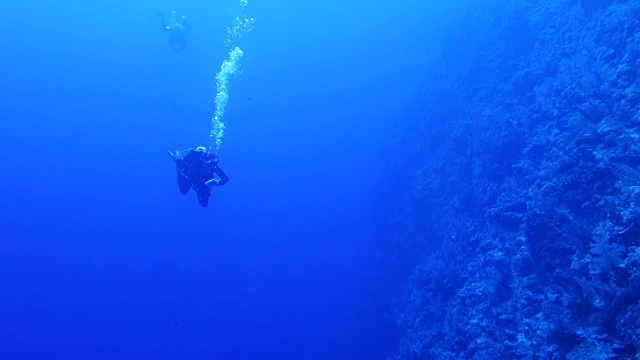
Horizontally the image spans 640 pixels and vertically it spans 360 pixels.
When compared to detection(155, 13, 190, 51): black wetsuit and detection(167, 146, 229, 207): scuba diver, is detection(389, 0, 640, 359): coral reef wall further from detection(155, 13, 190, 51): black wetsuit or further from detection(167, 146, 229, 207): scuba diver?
detection(155, 13, 190, 51): black wetsuit

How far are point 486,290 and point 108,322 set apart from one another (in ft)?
81.6

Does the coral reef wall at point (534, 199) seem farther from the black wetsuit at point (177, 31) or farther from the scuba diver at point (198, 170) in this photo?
the black wetsuit at point (177, 31)

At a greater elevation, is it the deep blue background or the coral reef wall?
the deep blue background

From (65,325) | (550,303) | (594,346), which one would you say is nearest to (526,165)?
(550,303)

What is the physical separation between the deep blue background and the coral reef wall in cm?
440

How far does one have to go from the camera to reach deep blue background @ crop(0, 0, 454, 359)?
69.6 ft

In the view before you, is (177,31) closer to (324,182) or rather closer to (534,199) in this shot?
(324,182)

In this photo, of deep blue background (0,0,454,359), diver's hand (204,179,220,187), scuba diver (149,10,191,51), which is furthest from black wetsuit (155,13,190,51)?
diver's hand (204,179,220,187)

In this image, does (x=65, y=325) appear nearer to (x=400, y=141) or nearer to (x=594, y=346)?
(x=400, y=141)

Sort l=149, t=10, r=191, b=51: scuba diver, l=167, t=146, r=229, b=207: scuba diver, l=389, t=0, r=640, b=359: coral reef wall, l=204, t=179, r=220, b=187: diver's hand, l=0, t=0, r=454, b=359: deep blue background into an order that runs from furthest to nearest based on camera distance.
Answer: l=0, t=0, r=454, b=359: deep blue background
l=149, t=10, r=191, b=51: scuba diver
l=167, t=146, r=229, b=207: scuba diver
l=204, t=179, r=220, b=187: diver's hand
l=389, t=0, r=640, b=359: coral reef wall

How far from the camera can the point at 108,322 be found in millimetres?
25094

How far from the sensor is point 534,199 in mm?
7625

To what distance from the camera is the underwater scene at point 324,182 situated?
691 cm

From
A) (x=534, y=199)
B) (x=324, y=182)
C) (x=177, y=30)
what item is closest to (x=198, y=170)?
(x=534, y=199)
